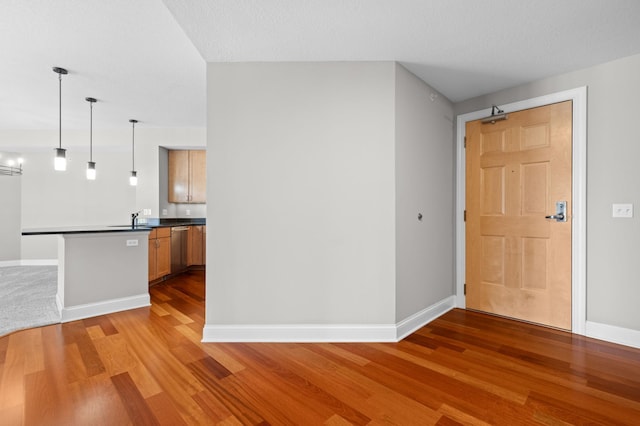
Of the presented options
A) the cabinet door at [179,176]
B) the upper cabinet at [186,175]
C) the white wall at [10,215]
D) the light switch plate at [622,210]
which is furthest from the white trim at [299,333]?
the white wall at [10,215]

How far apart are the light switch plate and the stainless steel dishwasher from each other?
562 cm

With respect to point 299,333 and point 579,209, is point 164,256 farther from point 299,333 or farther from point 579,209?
point 579,209

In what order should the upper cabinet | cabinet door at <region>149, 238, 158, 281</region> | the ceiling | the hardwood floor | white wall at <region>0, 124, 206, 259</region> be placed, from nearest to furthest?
the hardwood floor
the ceiling
cabinet door at <region>149, 238, 158, 281</region>
the upper cabinet
white wall at <region>0, 124, 206, 259</region>

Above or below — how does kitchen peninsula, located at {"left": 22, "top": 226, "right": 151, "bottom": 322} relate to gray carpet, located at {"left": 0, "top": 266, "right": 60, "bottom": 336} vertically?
above

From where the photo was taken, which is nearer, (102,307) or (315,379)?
(315,379)

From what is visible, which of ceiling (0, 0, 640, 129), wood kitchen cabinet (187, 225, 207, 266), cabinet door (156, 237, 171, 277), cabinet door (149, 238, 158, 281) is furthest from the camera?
wood kitchen cabinet (187, 225, 207, 266)

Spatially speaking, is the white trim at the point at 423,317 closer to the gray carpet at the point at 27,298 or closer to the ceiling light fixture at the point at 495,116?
the ceiling light fixture at the point at 495,116

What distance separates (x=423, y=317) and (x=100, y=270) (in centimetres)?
359

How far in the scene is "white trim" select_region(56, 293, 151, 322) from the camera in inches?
120

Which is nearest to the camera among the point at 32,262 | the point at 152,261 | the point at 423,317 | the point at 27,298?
the point at 423,317

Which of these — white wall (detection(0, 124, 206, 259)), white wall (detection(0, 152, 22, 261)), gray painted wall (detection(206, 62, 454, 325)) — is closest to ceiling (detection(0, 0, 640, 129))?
gray painted wall (detection(206, 62, 454, 325))

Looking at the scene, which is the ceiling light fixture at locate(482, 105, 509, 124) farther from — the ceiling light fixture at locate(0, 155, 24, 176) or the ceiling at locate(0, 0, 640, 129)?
the ceiling light fixture at locate(0, 155, 24, 176)

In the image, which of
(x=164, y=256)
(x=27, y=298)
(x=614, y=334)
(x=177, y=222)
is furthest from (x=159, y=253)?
(x=614, y=334)

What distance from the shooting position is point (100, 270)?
3.26 meters
